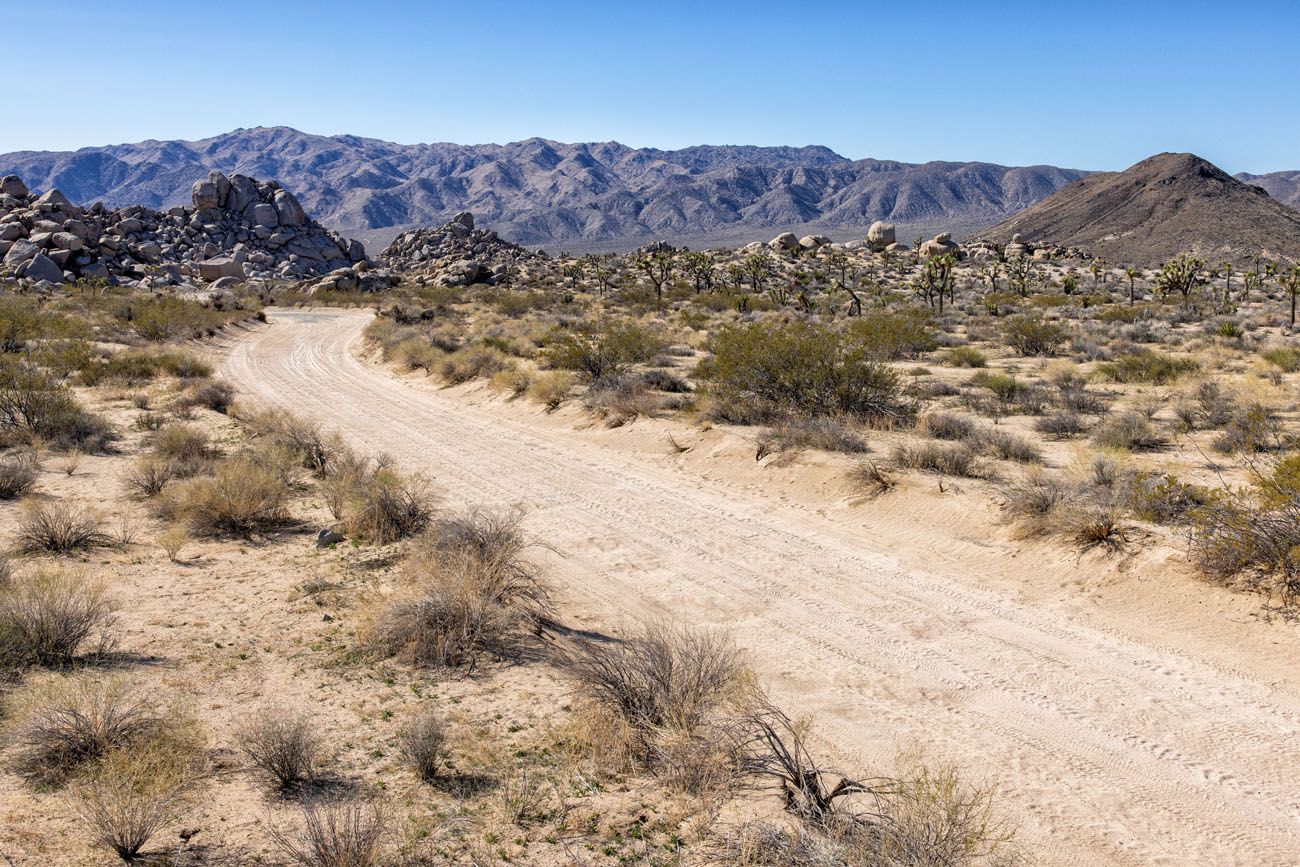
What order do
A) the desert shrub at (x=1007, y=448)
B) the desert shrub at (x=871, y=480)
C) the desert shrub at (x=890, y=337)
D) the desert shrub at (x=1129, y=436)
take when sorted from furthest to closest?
1. the desert shrub at (x=890, y=337)
2. the desert shrub at (x=1129, y=436)
3. the desert shrub at (x=1007, y=448)
4. the desert shrub at (x=871, y=480)

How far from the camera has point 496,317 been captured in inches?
1652

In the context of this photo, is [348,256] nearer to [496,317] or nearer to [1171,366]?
[496,317]

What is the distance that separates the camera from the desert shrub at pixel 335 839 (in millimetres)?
3871

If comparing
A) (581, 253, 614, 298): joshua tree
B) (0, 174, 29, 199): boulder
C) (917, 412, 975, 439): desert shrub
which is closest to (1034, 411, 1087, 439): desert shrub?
(917, 412, 975, 439): desert shrub

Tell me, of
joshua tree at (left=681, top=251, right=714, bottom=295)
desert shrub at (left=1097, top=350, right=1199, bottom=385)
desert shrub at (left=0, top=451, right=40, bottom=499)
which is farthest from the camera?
joshua tree at (left=681, top=251, right=714, bottom=295)

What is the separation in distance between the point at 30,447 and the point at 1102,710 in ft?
53.4

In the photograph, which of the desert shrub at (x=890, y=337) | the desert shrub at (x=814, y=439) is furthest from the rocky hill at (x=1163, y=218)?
the desert shrub at (x=814, y=439)

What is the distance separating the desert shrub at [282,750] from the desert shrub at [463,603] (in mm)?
1653

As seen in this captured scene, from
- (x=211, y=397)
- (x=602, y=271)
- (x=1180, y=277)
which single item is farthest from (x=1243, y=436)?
A: (x=602, y=271)

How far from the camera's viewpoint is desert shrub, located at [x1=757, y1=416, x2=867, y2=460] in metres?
12.7

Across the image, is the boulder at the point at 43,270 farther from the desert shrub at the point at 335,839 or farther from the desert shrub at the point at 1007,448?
the desert shrub at the point at 335,839

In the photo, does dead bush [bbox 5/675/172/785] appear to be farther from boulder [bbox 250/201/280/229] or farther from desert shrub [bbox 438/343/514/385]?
boulder [bbox 250/201/280/229]

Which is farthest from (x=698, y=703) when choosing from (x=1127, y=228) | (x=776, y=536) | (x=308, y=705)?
(x=1127, y=228)

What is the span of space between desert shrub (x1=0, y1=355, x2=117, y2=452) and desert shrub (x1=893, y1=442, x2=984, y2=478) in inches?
540
